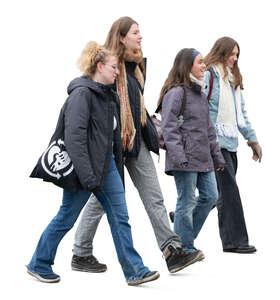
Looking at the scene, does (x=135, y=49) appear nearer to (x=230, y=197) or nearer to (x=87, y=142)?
(x=87, y=142)

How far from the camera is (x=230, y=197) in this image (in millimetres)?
8500

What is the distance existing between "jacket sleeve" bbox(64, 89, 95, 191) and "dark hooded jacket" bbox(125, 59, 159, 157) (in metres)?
0.85

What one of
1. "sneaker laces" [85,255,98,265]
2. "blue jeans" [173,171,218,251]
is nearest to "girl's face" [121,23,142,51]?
"blue jeans" [173,171,218,251]

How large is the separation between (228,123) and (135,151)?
5.20 ft

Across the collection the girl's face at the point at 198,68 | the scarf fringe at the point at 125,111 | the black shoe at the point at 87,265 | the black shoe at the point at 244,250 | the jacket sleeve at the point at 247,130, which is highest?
the girl's face at the point at 198,68

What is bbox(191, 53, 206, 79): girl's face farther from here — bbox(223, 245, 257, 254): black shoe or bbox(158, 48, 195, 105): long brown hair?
bbox(223, 245, 257, 254): black shoe

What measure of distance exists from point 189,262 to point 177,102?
5.11 ft

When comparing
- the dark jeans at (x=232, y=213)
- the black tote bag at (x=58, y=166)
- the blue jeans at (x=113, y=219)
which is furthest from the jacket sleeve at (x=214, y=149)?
the black tote bag at (x=58, y=166)

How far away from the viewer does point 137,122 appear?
23.7ft

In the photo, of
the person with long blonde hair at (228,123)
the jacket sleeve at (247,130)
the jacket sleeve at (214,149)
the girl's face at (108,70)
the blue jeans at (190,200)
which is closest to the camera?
the girl's face at (108,70)

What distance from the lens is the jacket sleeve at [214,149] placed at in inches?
309

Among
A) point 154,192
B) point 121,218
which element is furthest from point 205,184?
point 121,218

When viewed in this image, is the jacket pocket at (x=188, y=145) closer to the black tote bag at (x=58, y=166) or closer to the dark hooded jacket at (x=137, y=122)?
the dark hooded jacket at (x=137, y=122)

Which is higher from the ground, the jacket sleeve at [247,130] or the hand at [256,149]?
the jacket sleeve at [247,130]
